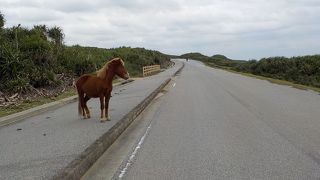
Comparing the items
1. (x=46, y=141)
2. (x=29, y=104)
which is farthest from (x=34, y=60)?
(x=46, y=141)

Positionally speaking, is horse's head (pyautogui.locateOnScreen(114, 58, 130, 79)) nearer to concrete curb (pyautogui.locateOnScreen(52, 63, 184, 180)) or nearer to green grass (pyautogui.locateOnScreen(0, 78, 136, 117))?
concrete curb (pyautogui.locateOnScreen(52, 63, 184, 180))

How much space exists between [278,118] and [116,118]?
4573 mm

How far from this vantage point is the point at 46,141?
10.2m

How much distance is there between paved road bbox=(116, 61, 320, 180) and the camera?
777 cm

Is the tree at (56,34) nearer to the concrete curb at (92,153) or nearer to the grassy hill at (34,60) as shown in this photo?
the grassy hill at (34,60)

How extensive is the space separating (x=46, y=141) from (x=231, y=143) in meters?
3.72

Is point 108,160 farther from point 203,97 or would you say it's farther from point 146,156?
point 203,97

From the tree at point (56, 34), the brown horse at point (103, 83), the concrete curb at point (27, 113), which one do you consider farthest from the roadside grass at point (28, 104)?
the tree at point (56, 34)

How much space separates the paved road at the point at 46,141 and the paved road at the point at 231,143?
3.58ft

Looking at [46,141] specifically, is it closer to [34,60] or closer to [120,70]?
[120,70]

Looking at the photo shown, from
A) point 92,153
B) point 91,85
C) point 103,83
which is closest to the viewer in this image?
point 92,153

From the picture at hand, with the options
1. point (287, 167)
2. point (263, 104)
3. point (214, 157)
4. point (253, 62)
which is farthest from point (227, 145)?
point (253, 62)

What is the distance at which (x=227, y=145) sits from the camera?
10016 mm

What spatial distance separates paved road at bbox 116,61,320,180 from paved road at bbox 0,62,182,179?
109 centimetres
